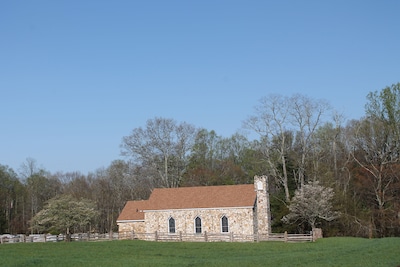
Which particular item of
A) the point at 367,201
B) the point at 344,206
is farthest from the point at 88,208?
the point at 367,201

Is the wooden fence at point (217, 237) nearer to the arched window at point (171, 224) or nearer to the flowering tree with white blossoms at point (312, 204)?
the arched window at point (171, 224)

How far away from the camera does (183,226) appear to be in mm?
48562

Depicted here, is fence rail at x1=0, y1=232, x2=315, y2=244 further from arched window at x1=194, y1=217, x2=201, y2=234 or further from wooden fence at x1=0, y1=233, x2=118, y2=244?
arched window at x1=194, y1=217, x2=201, y2=234

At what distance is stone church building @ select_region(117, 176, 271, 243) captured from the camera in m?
47.0

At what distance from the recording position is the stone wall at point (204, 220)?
46.8 metres

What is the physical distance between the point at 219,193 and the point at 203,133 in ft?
110

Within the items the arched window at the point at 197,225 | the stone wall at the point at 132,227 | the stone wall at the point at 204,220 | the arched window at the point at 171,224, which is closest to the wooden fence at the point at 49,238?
the stone wall at the point at 132,227

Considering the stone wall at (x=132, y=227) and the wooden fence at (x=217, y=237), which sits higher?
the stone wall at (x=132, y=227)

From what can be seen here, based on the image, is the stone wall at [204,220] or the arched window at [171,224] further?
the arched window at [171,224]

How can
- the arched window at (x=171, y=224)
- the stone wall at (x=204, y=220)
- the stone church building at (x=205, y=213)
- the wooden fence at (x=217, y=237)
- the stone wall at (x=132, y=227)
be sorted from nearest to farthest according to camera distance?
the wooden fence at (x=217, y=237) < the stone wall at (x=204, y=220) < the stone church building at (x=205, y=213) < the arched window at (x=171, y=224) < the stone wall at (x=132, y=227)

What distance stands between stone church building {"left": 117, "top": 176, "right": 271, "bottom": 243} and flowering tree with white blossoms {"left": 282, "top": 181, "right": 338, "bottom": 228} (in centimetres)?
275

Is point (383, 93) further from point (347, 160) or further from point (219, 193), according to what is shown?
point (219, 193)

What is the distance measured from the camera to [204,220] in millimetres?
47844

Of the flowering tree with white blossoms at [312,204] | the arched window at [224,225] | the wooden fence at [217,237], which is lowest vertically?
the wooden fence at [217,237]
